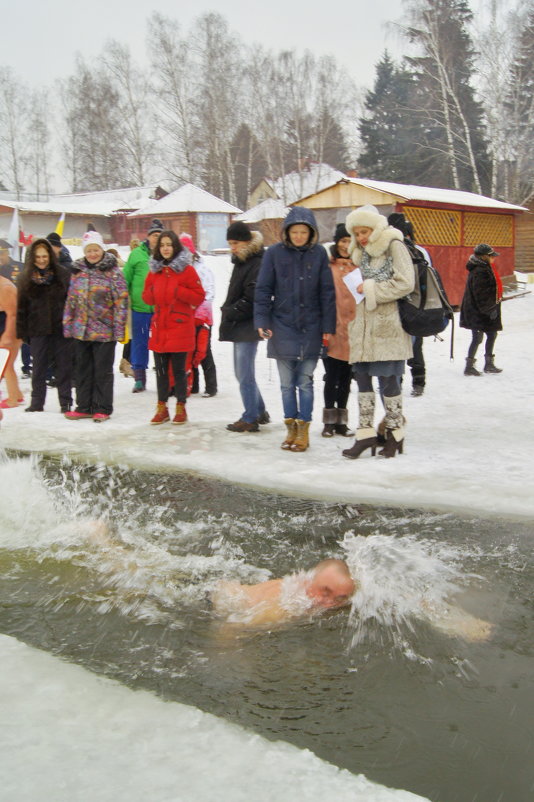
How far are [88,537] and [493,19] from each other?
33.1 metres

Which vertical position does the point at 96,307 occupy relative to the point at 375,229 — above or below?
below

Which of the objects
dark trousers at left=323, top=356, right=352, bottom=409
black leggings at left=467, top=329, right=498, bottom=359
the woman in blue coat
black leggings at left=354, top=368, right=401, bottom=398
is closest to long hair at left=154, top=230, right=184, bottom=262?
the woman in blue coat

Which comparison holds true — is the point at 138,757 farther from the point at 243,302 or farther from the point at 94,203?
the point at 94,203

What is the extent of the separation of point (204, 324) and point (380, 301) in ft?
11.3

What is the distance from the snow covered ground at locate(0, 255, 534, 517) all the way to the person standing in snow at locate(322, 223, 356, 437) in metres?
0.27

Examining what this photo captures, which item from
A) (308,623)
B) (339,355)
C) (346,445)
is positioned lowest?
(308,623)

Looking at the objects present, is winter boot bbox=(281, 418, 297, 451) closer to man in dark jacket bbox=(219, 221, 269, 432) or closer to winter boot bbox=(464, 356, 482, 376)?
man in dark jacket bbox=(219, 221, 269, 432)

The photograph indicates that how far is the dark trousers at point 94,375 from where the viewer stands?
788 centimetres

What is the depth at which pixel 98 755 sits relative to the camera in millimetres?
2496

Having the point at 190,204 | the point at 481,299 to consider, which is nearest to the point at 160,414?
the point at 481,299

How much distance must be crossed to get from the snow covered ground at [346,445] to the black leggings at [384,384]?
0.57 meters

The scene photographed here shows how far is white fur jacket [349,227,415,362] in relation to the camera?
591 centimetres

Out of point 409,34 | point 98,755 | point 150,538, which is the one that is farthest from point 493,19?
point 98,755

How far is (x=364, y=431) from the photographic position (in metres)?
6.38
